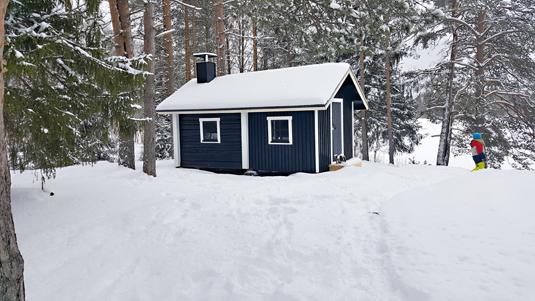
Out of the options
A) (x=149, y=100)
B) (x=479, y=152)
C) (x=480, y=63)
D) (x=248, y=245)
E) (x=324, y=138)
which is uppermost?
(x=480, y=63)

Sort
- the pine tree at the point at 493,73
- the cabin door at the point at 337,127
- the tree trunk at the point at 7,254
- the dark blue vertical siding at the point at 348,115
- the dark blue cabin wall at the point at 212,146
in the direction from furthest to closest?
the pine tree at the point at 493,73, the dark blue vertical siding at the point at 348,115, the dark blue cabin wall at the point at 212,146, the cabin door at the point at 337,127, the tree trunk at the point at 7,254

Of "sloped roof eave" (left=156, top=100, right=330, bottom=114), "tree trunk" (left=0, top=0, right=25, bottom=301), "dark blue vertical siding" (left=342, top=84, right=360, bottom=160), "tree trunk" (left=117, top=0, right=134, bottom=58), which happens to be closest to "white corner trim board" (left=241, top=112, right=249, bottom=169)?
"sloped roof eave" (left=156, top=100, right=330, bottom=114)

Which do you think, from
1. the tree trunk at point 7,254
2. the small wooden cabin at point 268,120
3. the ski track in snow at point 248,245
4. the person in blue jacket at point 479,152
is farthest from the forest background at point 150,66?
the person in blue jacket at point 479,152

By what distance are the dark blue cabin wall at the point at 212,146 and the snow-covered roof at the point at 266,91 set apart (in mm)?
495

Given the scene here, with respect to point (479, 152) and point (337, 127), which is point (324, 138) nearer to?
point (337, 127)

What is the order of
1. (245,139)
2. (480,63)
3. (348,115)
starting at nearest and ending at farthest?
(245,139)
(348,115)
(480,63)

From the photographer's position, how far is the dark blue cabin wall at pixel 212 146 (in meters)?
12.3

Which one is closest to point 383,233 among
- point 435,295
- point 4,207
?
point 435,295

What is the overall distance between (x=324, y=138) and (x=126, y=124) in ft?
20.2

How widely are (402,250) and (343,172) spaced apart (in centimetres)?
602

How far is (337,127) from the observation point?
12.6 meters

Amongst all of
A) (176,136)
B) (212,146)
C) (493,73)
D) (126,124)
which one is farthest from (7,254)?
(493,73)

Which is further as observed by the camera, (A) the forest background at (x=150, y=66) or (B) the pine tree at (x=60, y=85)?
(A) the forest background at (x=150, y=66)

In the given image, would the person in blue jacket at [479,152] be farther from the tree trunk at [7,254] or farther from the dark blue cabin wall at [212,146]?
the tree trunk at [7,254]
